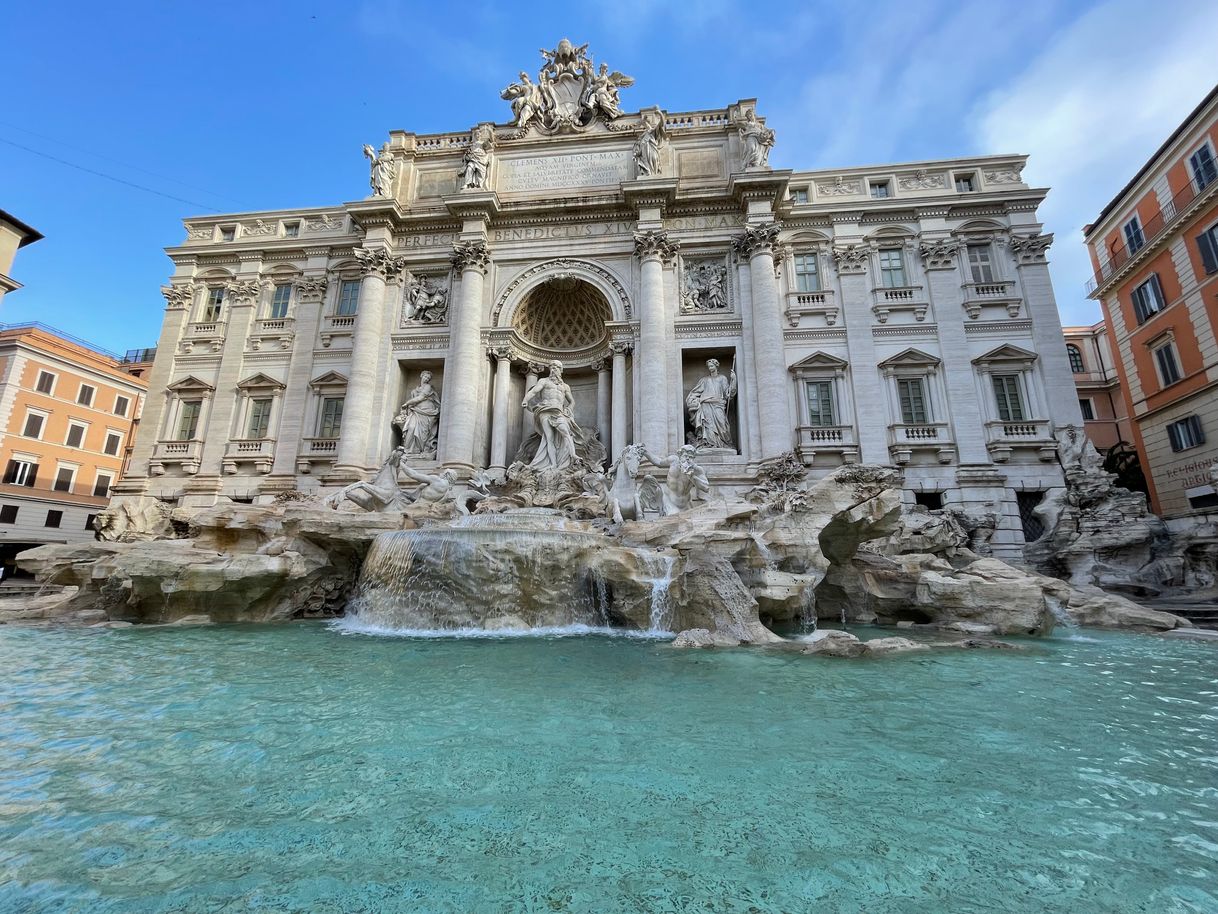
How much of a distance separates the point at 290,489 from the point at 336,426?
2.62m

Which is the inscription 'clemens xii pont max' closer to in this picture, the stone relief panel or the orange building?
the stone relief panel

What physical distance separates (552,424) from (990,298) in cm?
1469

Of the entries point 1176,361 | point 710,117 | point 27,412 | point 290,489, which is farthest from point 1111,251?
point 27,412

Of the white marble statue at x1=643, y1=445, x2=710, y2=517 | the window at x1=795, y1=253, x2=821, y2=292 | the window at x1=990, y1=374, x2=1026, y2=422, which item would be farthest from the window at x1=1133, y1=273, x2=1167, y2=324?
the white marble statue at x1=643, y1=445, x2=710, y2=517

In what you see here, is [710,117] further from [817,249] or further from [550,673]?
[550,673]

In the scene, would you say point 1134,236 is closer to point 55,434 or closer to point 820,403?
point 820,403

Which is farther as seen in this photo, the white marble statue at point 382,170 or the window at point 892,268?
the white marble statue at point 382,170

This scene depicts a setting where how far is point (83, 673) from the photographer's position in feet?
16.9

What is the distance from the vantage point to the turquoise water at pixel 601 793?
1.90 meters

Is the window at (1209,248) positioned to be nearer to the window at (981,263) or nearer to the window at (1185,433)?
the window at (1185,433)

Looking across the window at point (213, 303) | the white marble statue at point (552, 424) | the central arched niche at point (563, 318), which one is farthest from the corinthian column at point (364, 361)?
the window at point (213, 303)

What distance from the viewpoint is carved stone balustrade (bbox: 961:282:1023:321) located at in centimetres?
1753

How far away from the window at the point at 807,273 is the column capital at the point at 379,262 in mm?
14183

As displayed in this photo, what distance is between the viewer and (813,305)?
18.4 meters
